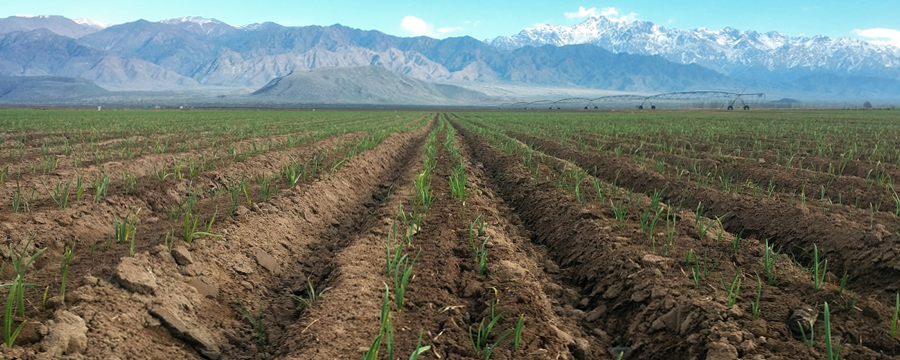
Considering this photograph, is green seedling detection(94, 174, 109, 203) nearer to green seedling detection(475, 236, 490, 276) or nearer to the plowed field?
the plowed field

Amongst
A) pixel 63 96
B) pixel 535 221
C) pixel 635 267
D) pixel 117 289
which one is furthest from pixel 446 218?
pixel 63 96

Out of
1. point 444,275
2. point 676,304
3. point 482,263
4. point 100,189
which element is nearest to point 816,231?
point 676,304

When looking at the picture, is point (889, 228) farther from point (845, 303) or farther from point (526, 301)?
point (526, 301)

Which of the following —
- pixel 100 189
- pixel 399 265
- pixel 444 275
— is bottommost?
pixel 444 275

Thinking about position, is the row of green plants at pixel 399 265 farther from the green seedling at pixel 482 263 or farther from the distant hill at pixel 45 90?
the distant hill at pixel 45 90

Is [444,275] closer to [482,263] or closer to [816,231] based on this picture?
[482,263]

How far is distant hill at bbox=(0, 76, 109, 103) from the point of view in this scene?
183 meters

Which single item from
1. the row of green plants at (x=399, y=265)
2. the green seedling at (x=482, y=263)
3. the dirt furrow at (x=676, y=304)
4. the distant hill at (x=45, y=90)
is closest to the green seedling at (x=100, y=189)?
the row of green plants at (x=399, y=265)

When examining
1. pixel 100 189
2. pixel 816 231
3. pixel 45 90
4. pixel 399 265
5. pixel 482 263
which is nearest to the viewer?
pixel 399 265

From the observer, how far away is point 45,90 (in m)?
189

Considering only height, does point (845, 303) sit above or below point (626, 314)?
above

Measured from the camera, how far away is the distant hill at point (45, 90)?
7200 inches

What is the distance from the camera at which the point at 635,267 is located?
4.31 m

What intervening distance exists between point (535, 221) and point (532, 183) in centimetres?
164
